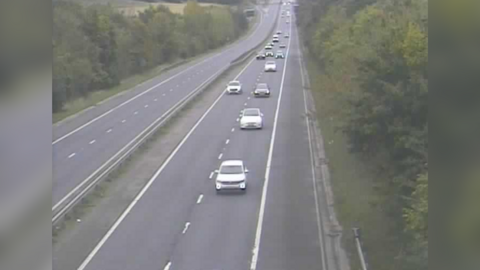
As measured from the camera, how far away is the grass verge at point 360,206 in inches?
496

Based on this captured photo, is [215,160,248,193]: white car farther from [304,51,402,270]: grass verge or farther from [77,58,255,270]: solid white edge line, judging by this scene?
[304,51,402,270]: grass verge

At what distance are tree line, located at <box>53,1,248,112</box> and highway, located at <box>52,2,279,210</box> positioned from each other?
1547mm

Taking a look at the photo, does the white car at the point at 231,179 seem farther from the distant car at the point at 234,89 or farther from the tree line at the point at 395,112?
the distant car at the point at 234,89

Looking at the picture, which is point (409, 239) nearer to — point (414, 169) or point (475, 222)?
point (414, 169)

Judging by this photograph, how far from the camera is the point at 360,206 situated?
1697 centimetres

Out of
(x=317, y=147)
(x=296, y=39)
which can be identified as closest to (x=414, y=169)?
(x=317, y=147)

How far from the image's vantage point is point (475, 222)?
2336 mm

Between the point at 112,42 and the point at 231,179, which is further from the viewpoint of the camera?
the point at 112,42

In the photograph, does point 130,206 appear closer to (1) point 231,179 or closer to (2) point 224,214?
(2) point 224,214

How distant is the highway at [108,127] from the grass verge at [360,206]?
6219mm

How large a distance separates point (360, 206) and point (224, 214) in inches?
117

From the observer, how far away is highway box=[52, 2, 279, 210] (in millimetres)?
22703

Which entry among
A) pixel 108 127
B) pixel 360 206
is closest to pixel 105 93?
pixel 108 127

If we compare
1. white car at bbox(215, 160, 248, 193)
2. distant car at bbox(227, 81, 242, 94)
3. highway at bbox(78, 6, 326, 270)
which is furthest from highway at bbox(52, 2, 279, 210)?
white car at bbox(215, 160, 248, 193)
